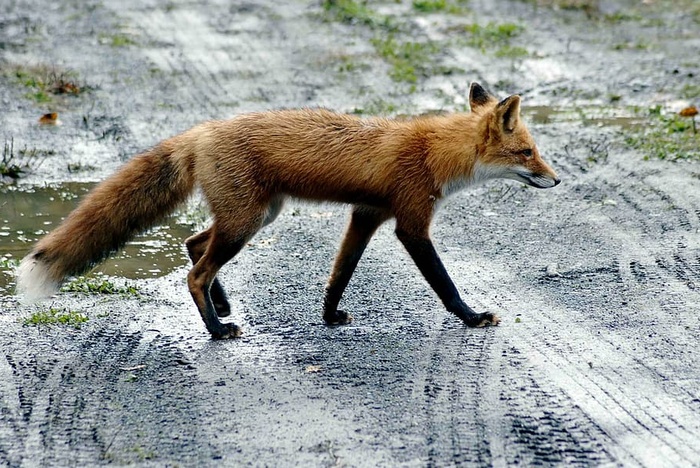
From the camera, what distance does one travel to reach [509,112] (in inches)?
251

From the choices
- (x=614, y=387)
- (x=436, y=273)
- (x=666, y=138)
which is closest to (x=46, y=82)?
(x=666, y=138)

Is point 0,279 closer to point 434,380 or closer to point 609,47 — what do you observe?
point 434,380

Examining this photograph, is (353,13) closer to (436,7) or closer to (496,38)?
(436,7)

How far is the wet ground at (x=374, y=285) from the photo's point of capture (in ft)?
16.5

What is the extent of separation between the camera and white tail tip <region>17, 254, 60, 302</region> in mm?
6086

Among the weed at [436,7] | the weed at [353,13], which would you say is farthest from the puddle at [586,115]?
the weed at [436,7]

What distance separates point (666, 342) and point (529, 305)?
102 centimetres

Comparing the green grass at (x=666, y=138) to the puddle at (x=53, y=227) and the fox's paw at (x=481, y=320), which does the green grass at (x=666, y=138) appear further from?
the puddle at (x=53, y=227)

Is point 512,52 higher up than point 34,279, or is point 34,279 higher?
point 34,279

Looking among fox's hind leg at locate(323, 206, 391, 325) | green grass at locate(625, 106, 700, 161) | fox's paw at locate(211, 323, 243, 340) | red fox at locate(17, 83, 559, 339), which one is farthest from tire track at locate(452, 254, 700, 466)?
green grass at locate(625, 106, 700, 161)

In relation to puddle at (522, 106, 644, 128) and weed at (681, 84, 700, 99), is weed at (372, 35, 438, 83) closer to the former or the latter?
puddle at (522, 106, 644, 128)

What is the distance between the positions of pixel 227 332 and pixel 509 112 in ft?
7.23

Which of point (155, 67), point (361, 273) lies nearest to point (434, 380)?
point (361, 273)

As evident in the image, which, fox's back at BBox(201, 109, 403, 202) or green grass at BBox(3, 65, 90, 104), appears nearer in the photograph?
fox's back at BBox(201, 109, 403, 202)
